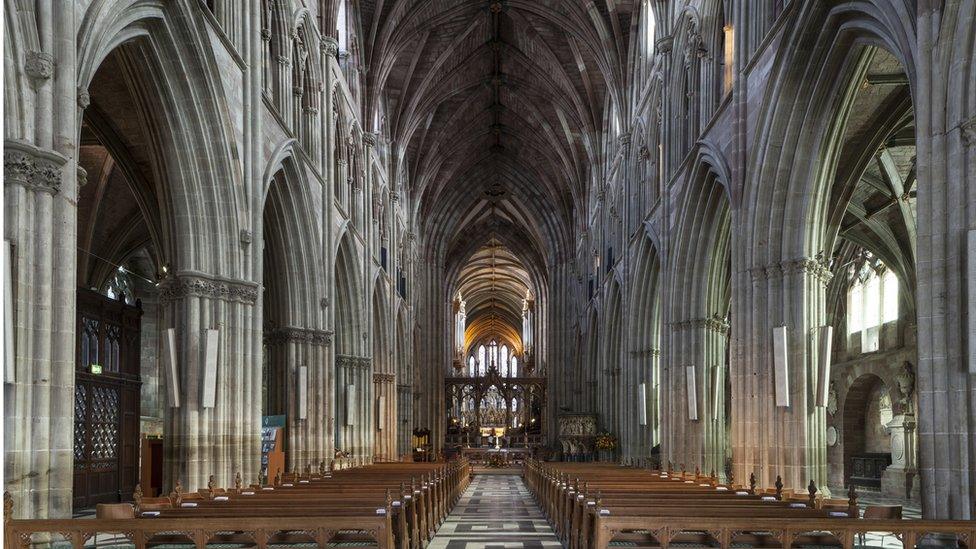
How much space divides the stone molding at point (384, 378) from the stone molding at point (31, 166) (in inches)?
1143

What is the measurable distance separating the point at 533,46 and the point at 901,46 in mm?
29040

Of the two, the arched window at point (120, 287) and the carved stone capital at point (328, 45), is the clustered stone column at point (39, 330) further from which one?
the arched window at point (120, 287)

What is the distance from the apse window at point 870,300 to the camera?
2838 cm

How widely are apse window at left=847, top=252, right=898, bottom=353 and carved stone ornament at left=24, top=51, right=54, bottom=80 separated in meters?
24.2

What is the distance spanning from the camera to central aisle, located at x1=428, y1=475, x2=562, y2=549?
50.3 feet

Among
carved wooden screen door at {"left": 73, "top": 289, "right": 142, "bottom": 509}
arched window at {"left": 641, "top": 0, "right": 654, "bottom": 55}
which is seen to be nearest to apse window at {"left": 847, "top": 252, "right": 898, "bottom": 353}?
arched window at {"left": 641, "top": 0, "right": 654, "bottom": 55}

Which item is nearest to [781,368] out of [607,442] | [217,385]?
[217,385]

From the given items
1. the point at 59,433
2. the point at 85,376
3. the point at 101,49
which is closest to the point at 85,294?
the point at 85,376

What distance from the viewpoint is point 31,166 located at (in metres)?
9.36

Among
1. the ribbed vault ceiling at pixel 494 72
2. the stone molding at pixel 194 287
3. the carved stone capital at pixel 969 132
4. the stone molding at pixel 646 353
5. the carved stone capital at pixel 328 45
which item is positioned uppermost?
the ribbed vault ceiling at pixel 494 72

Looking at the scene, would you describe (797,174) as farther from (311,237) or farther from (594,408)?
(594,408)

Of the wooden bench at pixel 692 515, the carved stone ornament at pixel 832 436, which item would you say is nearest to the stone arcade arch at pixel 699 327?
the wooden bench at pixel 692 515

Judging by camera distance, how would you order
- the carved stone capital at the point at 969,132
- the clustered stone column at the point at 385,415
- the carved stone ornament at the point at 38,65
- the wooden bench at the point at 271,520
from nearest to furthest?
the wooden bench at the point at 271,520
the carved stone ornament at the point at 38,65
the carved stone capital at the point at 969,132
the clustered stone column at the point at 385,415

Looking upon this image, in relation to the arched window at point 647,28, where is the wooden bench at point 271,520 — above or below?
below
